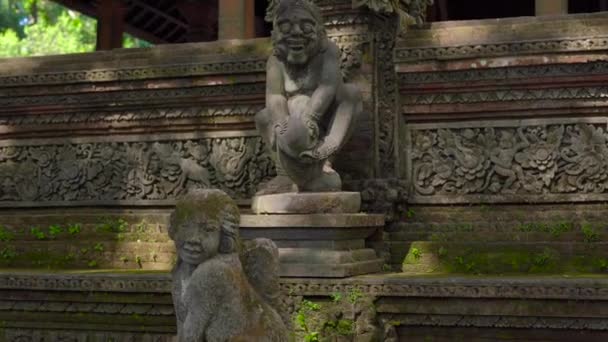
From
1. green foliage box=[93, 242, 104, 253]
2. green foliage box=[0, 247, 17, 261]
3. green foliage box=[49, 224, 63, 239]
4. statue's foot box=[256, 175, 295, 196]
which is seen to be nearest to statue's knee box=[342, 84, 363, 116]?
statue's foot box=[256, 175, 295, 196]

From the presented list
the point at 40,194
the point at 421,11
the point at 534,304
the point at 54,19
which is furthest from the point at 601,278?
the point at 54,19

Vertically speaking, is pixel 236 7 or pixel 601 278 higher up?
pixel 236 7

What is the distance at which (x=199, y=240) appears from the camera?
4641 millimetres

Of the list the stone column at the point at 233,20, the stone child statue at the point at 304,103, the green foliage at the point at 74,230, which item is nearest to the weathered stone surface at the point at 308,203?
the stone child statue at the point at 304,103

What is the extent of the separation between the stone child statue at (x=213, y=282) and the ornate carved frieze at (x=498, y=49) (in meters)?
3.53

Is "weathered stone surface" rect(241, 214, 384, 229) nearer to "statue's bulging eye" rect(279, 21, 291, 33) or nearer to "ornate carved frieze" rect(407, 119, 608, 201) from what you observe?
"ornate carved frieze" rect(407, 119, 608, 201)

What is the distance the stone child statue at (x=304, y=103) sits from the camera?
273 inches

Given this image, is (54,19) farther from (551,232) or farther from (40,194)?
(551,232)

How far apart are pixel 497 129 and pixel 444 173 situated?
0.58m

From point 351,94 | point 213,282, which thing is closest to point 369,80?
point 351,94

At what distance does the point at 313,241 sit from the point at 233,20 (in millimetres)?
6091

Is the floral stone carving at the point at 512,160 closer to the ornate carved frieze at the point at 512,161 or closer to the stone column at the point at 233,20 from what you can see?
the ornate carved frieze at the point at 512,161

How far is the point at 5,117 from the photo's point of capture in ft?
30.6

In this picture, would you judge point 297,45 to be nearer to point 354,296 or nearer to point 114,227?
point 354,296
